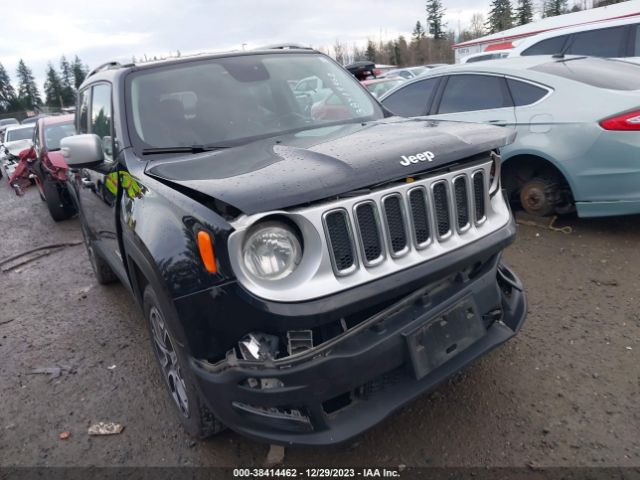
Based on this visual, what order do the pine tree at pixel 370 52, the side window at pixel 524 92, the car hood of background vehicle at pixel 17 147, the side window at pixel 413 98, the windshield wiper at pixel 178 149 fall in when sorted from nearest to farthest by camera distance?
the windshield wiper at pixel 178 149
the side window at pixel 524 92
the side window at pixel 413 98
the car hood of background vehicle at pixel 17 147
the pine tree at pixel 370 52

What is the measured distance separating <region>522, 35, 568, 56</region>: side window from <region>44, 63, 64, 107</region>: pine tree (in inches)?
3502

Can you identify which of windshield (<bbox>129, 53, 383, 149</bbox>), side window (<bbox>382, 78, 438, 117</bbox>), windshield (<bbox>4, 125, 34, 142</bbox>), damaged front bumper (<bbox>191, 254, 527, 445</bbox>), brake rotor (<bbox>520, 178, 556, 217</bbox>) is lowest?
brake rotor (<bbox>520, 178, 556, 217</bbox>)

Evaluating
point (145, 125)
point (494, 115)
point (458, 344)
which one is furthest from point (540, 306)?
point (145, 125)

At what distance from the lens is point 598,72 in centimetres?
465

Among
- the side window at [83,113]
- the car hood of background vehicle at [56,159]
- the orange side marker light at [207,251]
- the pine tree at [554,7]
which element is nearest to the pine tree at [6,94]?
the pine tree at [554,7]

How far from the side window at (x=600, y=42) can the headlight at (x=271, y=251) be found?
7.27 metres

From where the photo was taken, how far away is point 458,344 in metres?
2.21

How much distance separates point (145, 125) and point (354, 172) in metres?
1.53

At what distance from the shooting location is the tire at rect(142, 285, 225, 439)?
229 centimetres

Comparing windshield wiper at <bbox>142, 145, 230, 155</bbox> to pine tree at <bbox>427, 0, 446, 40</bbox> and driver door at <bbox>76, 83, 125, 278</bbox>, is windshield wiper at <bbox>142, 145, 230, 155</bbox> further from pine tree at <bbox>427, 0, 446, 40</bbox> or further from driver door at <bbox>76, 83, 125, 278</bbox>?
pine tree at <bbox>427, 0, 446, 40</bbox>

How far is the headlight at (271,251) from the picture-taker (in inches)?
74.5

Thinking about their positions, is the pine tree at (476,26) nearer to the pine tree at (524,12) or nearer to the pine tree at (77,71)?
the pine tree at (524,12)

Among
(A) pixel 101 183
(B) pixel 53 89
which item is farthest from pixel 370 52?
(A) pixel 101 183

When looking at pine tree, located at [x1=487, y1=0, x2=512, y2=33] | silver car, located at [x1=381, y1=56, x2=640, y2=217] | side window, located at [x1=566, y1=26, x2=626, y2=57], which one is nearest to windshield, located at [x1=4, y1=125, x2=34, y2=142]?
silver car, located at [x1=381, y1=56, x2=640, y2=217]
